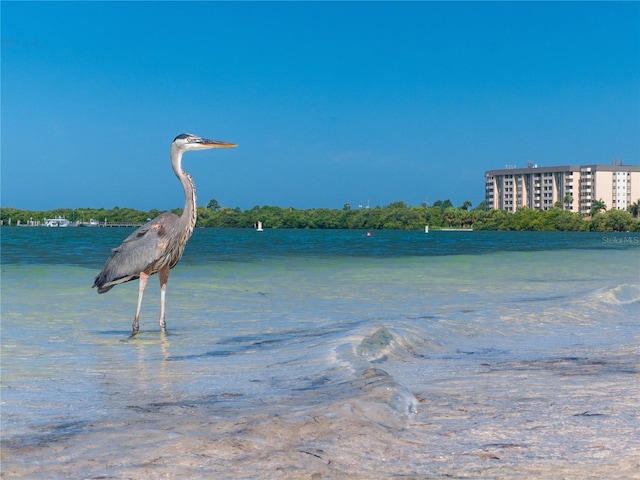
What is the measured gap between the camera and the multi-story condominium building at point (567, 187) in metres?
154

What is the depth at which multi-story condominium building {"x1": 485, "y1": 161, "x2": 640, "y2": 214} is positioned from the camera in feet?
504

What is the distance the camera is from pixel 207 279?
19969mm

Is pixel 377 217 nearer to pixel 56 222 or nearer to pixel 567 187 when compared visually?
pixel 567 187

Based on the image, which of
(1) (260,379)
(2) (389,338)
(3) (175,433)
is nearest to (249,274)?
(2) (389,338)

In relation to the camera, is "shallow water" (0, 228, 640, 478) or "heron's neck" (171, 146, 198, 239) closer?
"shallow water" (0, 228, 640, 478)

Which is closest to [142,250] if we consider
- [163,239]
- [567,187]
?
[163,239]

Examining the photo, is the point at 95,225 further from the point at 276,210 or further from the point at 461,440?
the point at 461,440

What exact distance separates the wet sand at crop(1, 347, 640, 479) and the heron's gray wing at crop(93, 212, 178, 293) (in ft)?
13.2

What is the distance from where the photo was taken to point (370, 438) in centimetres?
441

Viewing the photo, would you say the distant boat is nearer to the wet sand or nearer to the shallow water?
the shallow water

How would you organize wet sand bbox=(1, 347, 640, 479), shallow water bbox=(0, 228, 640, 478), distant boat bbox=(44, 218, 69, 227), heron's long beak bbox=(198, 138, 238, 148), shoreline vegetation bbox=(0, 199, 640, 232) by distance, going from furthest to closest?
distant boat bbox=(44, 218, 69, 227), shoreline vegetation bbox=(0, 199, 640, 232), heron's long beak bbox=(198, 138, 238, 148), shallow water bbox=(0, 228, 640, 478), wet sand bbox=(1, 347, 640, 479)

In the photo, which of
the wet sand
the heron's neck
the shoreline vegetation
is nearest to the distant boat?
the shoreline vegetation

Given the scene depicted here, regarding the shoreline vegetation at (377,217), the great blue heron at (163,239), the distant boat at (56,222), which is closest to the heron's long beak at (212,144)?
the great blue heron at (163,239)

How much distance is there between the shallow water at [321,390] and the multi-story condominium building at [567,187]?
149 m
